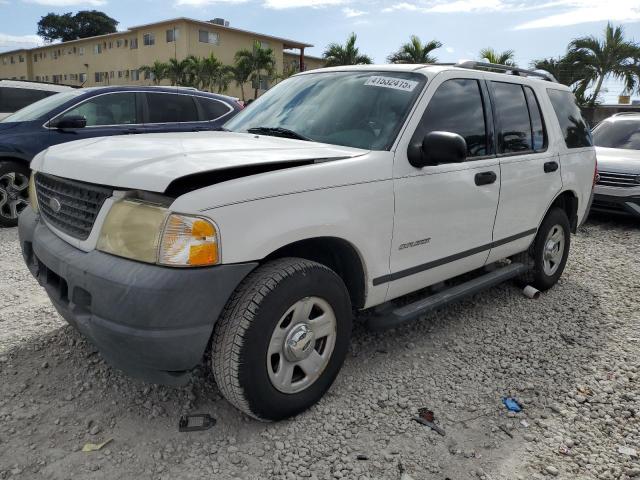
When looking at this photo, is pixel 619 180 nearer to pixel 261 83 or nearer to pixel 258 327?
pixel 258 327

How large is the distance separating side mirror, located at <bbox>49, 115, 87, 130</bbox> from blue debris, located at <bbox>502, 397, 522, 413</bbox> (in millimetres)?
5653

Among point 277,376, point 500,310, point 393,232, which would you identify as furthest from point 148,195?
point 500,310

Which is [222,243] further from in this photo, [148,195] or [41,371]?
[41,371]

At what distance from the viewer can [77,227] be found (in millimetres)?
2586

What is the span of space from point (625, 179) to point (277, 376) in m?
7.18

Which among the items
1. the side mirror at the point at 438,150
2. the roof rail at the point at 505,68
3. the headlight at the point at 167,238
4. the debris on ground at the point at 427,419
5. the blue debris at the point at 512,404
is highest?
the roof rail at the point at 505,68

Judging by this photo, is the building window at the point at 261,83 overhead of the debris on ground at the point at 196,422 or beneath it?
overhead

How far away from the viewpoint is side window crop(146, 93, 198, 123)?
719 cm

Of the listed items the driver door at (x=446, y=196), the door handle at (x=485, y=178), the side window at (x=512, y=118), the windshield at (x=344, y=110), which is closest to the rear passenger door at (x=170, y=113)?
the windshield at (x=344, y=110)

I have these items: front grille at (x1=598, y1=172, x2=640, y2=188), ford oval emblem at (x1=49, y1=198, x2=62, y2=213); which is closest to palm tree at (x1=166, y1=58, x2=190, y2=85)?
front grille at (x1=598, y1=172, x2=640, y2=188)

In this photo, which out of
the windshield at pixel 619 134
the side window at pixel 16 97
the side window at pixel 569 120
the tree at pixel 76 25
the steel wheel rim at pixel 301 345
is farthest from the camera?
the tree at pixel 76 25

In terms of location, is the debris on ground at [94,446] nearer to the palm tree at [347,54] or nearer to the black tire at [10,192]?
the black tire at [10,192]

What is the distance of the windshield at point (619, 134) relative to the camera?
8844 mm

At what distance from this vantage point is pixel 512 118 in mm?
4051
